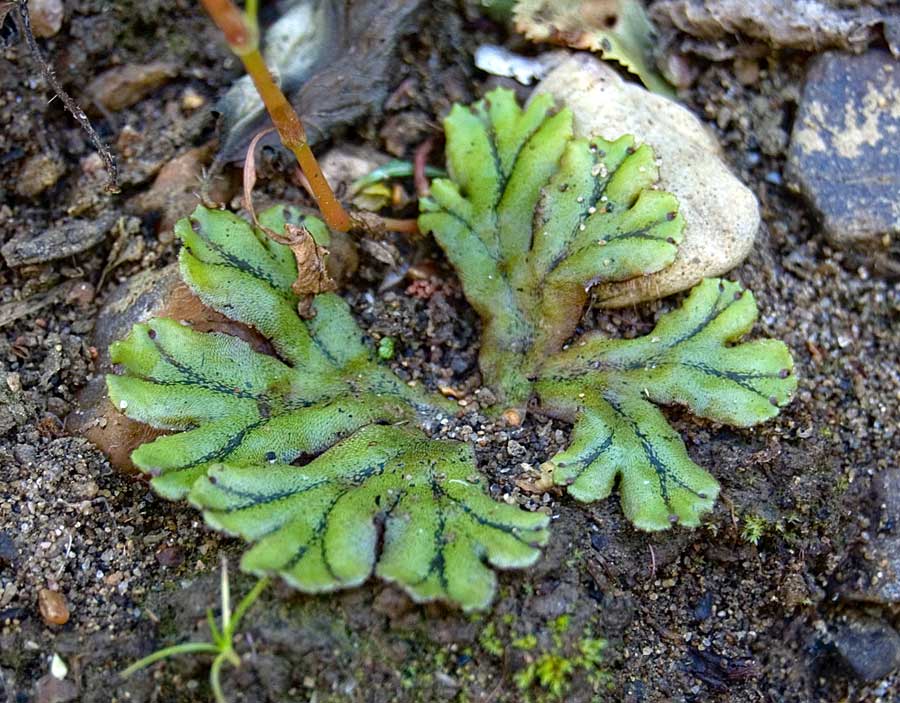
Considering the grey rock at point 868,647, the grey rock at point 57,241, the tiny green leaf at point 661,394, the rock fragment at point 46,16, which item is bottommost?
the grey rock at point 868,647

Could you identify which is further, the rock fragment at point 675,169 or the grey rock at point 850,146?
the grey rock at point 850,146

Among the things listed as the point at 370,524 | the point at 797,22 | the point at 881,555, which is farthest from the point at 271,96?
the point at 881,555

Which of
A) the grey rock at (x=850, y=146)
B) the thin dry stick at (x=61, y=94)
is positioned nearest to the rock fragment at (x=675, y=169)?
the grey rock at (x=850, y=146)

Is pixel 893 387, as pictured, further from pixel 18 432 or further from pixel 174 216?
pixel 18 432

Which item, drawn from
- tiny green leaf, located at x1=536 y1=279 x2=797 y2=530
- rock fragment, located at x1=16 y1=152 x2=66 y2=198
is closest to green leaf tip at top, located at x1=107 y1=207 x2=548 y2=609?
tiny green leaf, located at x1=536 y1=279 x2=797 y2=530

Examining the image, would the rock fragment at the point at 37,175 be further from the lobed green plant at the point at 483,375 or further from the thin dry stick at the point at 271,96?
the thin dry stick at the point at 271,96

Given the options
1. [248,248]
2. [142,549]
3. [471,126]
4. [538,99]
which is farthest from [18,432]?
[538,99]
